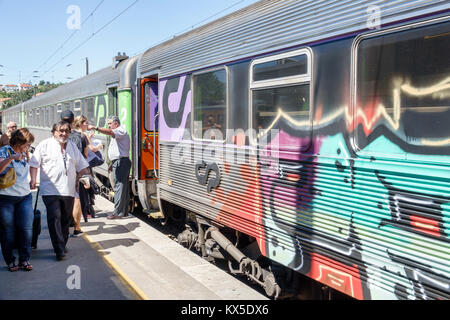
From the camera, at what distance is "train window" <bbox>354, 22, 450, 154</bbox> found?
2.96 m

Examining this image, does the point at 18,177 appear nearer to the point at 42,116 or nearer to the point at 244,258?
the point at 244,258

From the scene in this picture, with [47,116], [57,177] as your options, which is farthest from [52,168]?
[47,116]

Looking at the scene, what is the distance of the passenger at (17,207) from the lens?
213 inches

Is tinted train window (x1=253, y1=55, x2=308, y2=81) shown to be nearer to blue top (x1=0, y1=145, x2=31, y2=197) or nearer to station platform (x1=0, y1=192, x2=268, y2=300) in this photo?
station platform (x1=0, y1=192, x2=268, y2=300)

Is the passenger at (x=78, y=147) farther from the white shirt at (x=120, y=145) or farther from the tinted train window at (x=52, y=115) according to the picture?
the tinted train window at (x=52, y=115)

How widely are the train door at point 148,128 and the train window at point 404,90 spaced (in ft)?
17.4

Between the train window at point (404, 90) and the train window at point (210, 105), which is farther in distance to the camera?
the train window at point (210, 105)

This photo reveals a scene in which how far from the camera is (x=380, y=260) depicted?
334cm

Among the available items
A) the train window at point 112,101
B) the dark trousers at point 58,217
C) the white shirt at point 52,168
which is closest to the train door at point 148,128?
the train window at point 112,101

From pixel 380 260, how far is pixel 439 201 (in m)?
0.67

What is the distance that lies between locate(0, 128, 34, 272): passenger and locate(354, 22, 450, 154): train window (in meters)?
3.87
